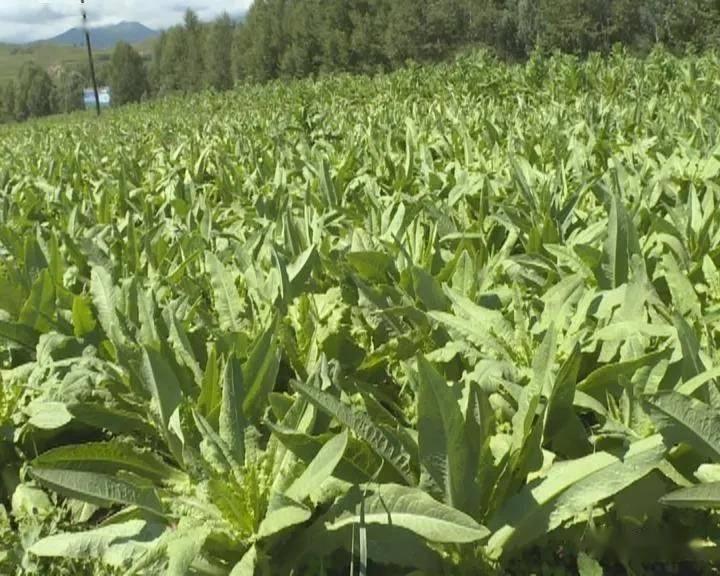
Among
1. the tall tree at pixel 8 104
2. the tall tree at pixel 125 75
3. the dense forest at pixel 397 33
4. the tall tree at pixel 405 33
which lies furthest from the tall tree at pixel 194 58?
the tall tree at pixel 8 104

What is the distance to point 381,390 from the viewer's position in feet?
7.11

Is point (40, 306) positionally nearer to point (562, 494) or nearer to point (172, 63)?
point (562, 494)

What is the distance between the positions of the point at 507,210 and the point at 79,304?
1644mm

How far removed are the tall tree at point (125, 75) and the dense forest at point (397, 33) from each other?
1.43 ft

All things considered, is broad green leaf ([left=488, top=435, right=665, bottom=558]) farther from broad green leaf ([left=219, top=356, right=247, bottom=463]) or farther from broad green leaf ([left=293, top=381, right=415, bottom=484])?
broad green leaf ([left=219, top=356, right=247, bottom=463])

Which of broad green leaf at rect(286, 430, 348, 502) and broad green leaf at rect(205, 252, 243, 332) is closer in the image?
broad green leaf at rect(286, 430, 348, 502)

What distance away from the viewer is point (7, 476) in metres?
2.22

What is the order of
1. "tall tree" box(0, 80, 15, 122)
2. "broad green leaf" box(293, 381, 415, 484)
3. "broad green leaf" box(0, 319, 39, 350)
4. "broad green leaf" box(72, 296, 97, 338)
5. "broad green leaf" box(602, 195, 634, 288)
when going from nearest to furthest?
"broad green leaf" box(293, 381, 415, 484) < "broad green leaf" box(602, 195, 634, 288) < "broad green leaf" box(72, 296, 97, 338) < "broad green leaf" box(0, 319, 39, 350) < "tall tree" box(0, 80, 15, 122)

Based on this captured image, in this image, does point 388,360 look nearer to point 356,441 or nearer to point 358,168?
point 356,441

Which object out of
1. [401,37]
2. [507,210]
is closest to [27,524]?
[507,210]

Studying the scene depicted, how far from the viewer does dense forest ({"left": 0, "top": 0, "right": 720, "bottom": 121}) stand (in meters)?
49.5

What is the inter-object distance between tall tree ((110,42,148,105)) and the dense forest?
1.43 feet

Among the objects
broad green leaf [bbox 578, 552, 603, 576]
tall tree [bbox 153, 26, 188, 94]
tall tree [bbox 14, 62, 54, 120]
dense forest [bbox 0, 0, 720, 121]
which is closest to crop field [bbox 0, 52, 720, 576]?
broad green leaf [bbox 578, 552, 603, 576]

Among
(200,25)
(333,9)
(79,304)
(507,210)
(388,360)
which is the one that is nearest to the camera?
(388,360)
